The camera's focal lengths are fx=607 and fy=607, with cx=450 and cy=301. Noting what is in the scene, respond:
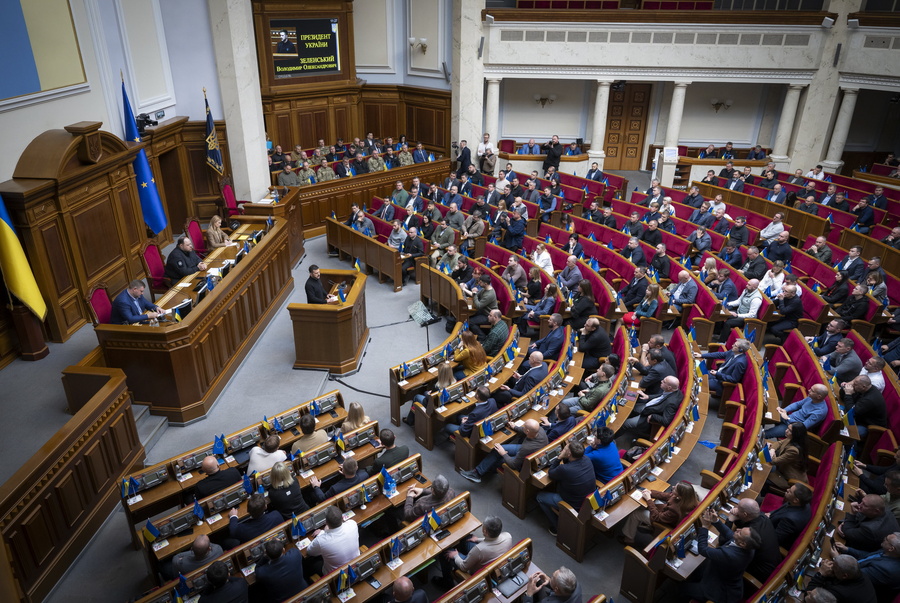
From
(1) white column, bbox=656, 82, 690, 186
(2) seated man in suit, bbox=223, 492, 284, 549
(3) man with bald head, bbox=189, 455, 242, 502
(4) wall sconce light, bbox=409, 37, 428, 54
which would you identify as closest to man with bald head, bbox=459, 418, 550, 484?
(2) seated man in suit, bbox=223, 492, 284, 549

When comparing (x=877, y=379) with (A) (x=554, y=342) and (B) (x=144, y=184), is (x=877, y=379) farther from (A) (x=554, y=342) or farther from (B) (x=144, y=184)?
(B) (x=144, y=184)

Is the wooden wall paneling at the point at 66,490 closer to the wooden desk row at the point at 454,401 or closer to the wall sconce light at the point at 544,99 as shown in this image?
the wooden desk row at the point at 454,401

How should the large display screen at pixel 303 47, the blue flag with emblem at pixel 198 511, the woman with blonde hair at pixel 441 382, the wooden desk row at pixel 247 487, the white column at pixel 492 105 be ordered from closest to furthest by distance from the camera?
the wooden desk row at pixel 247 487 → the blue flag with emblem at pixel 198 511 → the woman with blonde hair at pixel 441 382 → the large display screen at pixel 303 47 → the white column at pixel 492 105

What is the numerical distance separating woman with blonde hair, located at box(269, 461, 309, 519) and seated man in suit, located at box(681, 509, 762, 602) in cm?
312

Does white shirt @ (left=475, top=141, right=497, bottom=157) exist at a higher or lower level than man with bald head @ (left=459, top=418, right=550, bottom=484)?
higher

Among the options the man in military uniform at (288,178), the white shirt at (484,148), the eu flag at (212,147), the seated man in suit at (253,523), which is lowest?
the seated man in suit at (253,523)

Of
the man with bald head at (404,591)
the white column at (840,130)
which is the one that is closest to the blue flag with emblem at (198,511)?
the man with bald head at (404,591)

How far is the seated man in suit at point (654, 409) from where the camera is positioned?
6.23m

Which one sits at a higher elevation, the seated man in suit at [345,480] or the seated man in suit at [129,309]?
the seated man in suit at [129,309]

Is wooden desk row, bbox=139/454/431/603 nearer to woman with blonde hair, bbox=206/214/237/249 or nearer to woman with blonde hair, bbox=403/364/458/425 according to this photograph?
woman with blonde hair, bbox=403/364/458/425

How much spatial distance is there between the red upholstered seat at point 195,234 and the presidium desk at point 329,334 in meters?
2.95

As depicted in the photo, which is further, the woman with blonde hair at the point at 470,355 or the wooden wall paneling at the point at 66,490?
the woman with blonde hair at the point at 470,355

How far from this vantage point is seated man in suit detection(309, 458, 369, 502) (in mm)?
5211

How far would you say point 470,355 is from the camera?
745cm
